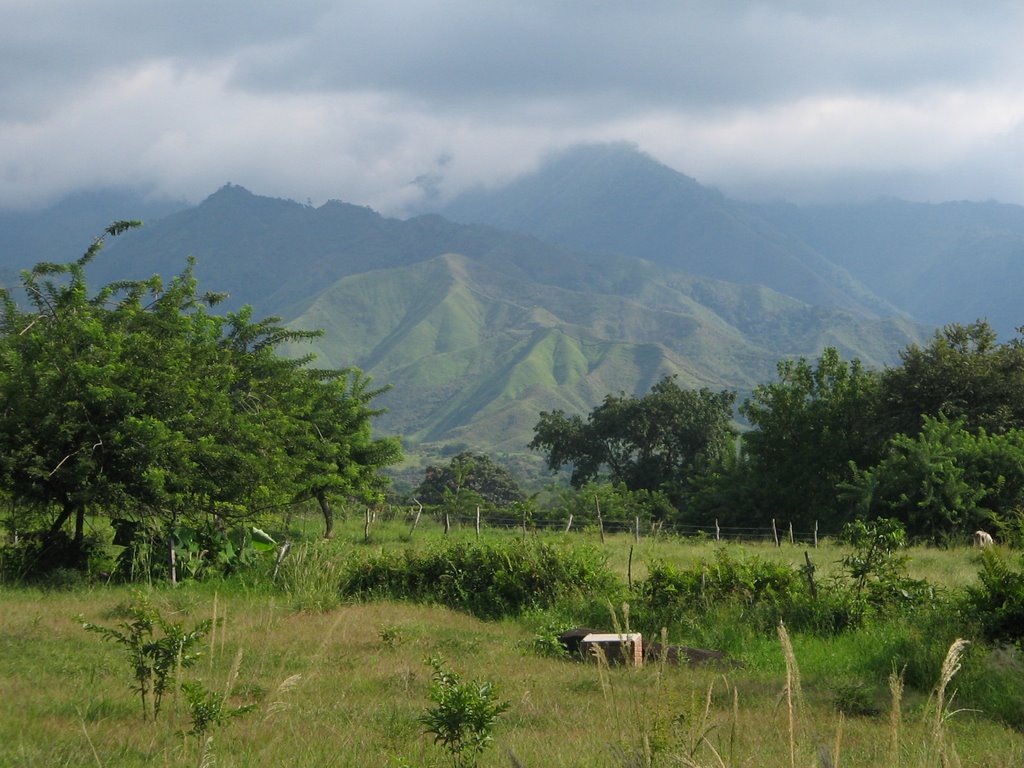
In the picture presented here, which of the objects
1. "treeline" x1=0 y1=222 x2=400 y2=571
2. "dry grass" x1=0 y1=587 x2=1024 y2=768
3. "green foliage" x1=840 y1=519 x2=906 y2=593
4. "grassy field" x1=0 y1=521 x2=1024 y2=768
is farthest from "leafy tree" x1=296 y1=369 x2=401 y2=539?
"green foliage" x1=840 y1=519 x2=906 y2=593

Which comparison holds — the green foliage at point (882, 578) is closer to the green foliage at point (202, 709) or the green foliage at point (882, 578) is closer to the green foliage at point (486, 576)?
the green foliage at point (486, 576)

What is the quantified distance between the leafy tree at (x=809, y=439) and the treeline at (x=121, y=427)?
26.5 meters

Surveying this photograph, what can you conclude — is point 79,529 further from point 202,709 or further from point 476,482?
point 476,482

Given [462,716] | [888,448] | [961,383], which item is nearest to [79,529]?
[462,716]

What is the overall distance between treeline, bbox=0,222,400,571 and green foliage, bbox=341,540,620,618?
323 centimetres

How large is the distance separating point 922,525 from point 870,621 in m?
20.4

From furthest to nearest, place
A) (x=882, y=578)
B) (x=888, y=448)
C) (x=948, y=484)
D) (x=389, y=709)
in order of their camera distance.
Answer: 1. (x=888, y=448)
2. (x=948, y=484)
3. (x=882, y=578)
4. (x=389, y=709)

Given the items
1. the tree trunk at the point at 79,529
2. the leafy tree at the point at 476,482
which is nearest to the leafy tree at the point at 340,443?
the tree trunk at the point at 79,529

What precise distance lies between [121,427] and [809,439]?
33002 mm

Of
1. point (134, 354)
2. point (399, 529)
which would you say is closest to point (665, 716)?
point (134, 354)

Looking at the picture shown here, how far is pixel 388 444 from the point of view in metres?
28.8

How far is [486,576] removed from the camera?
51.3 feet

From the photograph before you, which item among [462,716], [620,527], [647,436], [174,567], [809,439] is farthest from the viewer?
[647,436]

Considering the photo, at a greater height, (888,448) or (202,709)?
(202,709)
